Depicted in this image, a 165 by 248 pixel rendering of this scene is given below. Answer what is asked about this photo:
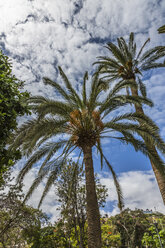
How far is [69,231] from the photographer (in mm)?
9695

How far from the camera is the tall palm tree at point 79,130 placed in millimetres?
6660

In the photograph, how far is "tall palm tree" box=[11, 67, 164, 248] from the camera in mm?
6660

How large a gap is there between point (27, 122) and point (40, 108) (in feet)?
4.92

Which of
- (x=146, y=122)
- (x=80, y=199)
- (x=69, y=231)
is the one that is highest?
(x=146, y=122)

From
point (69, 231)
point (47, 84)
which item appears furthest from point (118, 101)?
point (69, 231)

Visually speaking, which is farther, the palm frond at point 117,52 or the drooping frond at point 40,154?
the palm frond at point 117,52

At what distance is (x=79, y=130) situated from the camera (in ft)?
25.8

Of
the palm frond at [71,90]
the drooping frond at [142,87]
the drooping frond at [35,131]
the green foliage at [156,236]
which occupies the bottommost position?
the green foliage at [156,236]

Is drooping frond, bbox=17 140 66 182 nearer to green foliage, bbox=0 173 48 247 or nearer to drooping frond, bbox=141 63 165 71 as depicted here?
green foliage, bbox=0 173 48 247

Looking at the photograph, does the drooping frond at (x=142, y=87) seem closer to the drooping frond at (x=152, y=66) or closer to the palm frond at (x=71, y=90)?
the drooping frond at (x=152, y=66)

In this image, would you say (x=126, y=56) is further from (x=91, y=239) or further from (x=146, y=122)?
(x=91, y=239)

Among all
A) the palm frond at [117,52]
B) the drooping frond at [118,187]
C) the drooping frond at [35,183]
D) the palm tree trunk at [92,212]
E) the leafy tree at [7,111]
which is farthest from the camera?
the palm frond at [117,52]

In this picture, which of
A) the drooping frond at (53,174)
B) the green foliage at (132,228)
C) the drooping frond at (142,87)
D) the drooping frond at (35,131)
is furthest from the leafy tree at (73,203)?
the drooping frond at (142,87)

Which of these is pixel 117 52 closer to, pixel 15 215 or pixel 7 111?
pixel 7 111
